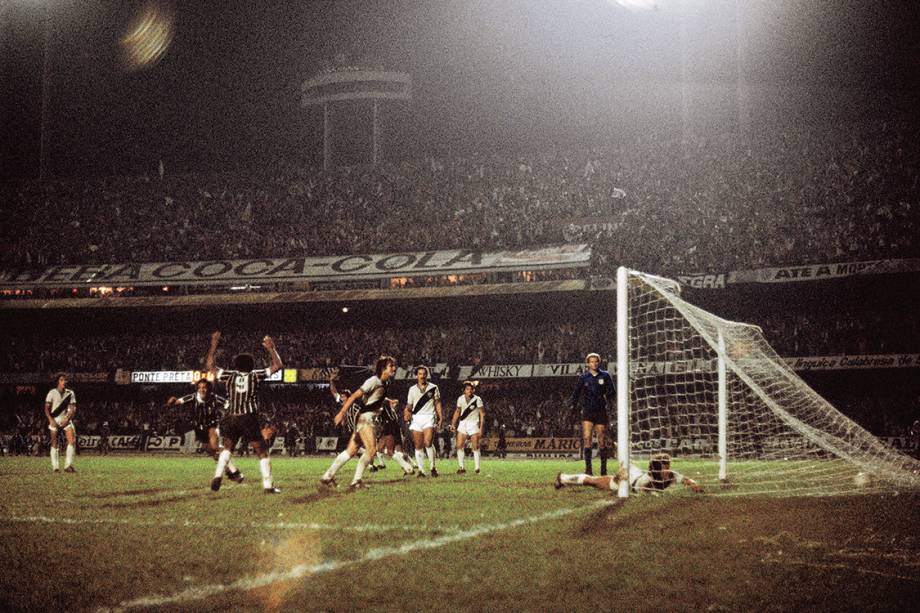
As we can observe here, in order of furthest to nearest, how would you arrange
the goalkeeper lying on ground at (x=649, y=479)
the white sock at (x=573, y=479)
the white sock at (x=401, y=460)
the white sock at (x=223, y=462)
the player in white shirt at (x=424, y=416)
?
Result: the player in white shirt at (x=424, y=416) < the white sock at (x=401, y=460) < the white sock at (x=223, y=462) < the white sock at (x=573, y=479) < the goalkeeper lying on ground at (x=649, y=479)

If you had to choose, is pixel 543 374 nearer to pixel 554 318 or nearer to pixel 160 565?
pixel 554 318

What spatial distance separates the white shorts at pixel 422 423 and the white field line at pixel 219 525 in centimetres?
872

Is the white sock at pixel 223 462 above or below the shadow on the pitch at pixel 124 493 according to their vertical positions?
above

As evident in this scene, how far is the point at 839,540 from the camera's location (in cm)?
784

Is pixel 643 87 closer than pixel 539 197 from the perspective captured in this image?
No

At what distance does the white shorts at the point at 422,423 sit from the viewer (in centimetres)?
1792

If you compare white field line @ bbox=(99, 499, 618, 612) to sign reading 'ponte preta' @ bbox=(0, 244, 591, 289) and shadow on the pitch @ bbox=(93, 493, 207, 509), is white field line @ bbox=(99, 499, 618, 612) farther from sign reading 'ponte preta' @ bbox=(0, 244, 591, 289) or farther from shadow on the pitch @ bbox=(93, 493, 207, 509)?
sign reading 'ponte preta' @ bbox=(0, 244, 591, 289)

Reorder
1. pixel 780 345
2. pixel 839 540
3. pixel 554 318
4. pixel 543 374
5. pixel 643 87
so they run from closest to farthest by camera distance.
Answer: pixel 839 540 → pixel 780 345 → pixel 543 374 → pixel 554 318 → pixel 643 87

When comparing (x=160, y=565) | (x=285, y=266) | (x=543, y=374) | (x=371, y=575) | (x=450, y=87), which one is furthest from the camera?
(x=450, y=87)

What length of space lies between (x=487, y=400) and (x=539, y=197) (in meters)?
10.7

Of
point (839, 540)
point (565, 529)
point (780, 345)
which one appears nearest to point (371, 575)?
point (565, 529)

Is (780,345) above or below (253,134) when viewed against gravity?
below

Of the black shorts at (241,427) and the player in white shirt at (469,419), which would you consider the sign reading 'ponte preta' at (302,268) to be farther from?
the black shorts at (241,427)

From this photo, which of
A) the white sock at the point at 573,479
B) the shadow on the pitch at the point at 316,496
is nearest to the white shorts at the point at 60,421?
the shadow on the pitch at the point at 316,496
